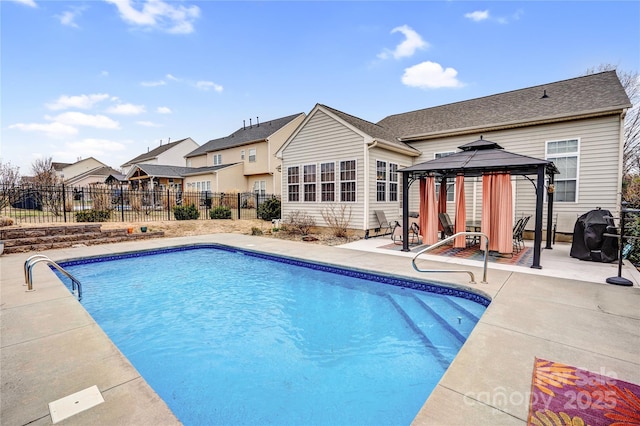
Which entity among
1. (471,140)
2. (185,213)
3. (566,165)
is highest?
(471,140)

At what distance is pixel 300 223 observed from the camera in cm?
1258

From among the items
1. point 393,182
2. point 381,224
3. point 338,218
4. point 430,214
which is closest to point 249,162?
point 338,218

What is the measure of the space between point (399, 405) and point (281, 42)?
48.3ft

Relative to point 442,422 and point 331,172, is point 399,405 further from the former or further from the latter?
point 331,172

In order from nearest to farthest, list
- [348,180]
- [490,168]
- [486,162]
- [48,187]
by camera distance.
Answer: [486,162] → [490,168] → [348,180] → [48,187]

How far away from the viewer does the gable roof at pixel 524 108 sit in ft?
30.6

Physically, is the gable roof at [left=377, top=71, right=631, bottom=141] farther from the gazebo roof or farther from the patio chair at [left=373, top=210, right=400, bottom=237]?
the patio chair at [left=373, top=210, right=400, bottom=237]

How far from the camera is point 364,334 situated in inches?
175

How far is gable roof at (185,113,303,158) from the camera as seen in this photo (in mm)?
24453

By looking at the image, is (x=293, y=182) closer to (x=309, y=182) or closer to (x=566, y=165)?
(x=309, y=182)

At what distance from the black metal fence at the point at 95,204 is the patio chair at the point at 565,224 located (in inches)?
527

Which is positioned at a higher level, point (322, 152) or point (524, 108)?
point (524, 108)

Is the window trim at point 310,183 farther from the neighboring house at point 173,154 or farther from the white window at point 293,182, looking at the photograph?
the neighboring house at point 173,154

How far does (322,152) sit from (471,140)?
598 cm
